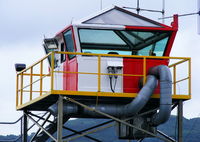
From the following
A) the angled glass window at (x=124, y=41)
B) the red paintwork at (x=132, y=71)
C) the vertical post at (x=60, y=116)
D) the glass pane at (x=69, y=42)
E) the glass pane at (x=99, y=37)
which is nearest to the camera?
the vertical post at (x=60, y=116)

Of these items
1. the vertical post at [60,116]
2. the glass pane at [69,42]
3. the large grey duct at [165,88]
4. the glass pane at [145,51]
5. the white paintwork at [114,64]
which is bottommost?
the vertical post at [60,116]

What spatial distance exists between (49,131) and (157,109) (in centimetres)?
553

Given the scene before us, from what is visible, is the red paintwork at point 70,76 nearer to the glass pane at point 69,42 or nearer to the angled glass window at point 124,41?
the glass pane at point 69,42

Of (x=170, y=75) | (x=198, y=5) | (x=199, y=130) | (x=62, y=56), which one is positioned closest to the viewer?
(x=170, y=75)

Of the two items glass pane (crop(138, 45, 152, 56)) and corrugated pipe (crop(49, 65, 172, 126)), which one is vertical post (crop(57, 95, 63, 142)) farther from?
glass pane (crop(138, 45, 152, 56))

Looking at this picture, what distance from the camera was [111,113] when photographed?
33312 millimetres

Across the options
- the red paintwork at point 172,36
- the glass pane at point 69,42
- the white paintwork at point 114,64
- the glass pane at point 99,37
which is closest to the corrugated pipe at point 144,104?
the white paintwork at point 114,64

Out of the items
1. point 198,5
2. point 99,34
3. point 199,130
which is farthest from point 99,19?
point 199,130

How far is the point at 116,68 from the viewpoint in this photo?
1307 inches

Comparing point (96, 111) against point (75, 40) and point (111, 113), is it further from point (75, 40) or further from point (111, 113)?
point (75, 40)

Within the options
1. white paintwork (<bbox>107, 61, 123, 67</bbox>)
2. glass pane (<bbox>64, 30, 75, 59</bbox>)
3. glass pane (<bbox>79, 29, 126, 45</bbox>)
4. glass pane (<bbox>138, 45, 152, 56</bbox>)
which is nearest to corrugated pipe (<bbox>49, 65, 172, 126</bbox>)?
white paintwork (<bbox>107, 61, 123, 67</bbox>)

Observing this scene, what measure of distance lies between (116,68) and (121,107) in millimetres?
1605

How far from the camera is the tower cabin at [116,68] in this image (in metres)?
32.5

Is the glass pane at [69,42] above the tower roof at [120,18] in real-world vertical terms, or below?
below
